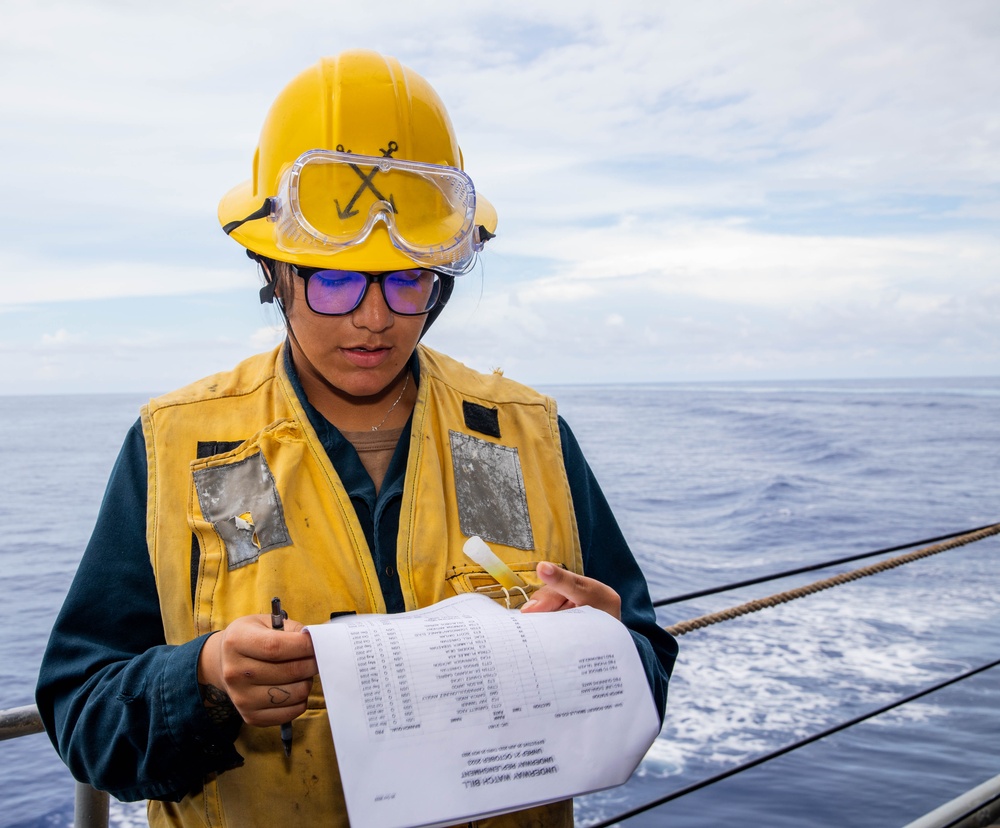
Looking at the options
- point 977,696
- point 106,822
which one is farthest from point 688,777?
point 106,822

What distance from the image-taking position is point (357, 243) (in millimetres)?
1310

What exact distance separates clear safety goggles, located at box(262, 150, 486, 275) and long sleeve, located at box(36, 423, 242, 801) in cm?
39

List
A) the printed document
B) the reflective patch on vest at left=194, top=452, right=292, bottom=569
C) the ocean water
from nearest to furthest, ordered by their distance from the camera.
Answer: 1. the printed document
2. the reflective patch on vest at left=194, top=452, right=292, bottom=569
3. the ocean water

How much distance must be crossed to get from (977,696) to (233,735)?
6420 millimetres

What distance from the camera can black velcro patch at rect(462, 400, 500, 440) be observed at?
4.83 ft

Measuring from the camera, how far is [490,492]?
1397 millimetres

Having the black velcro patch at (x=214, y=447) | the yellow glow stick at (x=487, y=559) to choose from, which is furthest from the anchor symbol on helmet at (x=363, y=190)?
the yellow glow stick at (x=487, y=559)

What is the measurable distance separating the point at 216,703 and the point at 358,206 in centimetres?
72

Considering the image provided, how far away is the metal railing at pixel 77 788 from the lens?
4.46 ft

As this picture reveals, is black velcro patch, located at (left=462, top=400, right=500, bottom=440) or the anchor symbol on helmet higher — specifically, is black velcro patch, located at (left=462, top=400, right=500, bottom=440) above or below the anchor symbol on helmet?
below

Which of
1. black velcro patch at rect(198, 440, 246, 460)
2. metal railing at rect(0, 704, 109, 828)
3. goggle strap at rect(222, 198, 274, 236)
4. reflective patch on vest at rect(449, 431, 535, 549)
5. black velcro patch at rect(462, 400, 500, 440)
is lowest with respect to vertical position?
metal railing at rect(0, 704, 109, 828)

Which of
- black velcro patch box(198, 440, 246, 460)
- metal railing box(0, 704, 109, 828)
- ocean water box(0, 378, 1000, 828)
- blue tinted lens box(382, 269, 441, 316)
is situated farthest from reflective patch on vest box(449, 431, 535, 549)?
ocean water box(0, 378, 1000, 828)

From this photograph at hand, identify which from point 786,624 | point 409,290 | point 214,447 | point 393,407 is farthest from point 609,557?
point 786,624

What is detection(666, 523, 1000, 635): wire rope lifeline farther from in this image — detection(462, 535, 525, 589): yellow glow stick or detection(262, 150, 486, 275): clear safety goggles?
detection(262, 150, 486, 275): clear safety goggles
